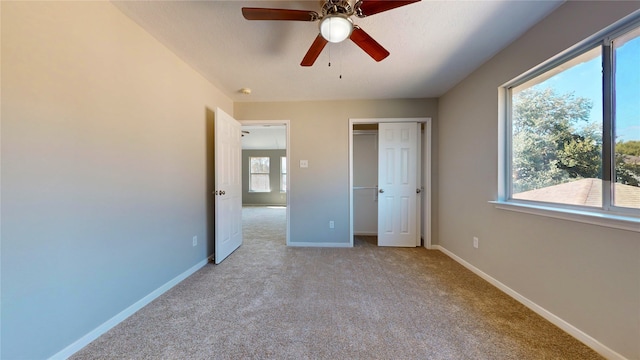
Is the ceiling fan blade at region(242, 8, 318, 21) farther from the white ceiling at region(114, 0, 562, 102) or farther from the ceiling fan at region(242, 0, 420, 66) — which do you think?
the white ceiling at region(114, 0, 562, 102)

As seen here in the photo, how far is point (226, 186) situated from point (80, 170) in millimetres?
1579

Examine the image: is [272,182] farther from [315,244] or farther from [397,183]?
[397,183]

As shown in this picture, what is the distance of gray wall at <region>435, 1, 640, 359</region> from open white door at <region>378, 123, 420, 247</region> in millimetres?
509

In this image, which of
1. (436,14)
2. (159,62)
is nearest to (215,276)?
(159,62)

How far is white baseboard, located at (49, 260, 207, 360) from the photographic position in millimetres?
1314

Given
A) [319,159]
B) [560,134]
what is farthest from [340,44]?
[560,134]

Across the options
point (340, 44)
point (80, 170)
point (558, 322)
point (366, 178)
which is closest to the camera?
point (80, 170)

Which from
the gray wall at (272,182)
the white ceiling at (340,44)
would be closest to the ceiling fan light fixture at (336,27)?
the white ceiling at (340,44)

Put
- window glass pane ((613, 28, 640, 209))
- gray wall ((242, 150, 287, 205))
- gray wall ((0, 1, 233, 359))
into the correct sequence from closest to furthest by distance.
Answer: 1. gray wall ((0, 1, 233, 359))
2. window glass pane ((613, 28, 640, 209))
3. gray wall ((242, 150, 287, 205))

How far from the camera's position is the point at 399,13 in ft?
5.37

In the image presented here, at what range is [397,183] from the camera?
11.3 feet

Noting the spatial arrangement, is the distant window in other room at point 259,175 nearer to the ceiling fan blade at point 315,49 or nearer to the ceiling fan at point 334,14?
the ceiling fan blade at point 315,49

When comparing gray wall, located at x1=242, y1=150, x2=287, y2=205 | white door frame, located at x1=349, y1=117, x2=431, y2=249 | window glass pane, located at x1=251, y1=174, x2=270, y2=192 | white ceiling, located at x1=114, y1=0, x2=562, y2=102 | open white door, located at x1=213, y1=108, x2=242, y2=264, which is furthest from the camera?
Result: window glass pane, located at x1=251, y1=174, x2=270, y2=192

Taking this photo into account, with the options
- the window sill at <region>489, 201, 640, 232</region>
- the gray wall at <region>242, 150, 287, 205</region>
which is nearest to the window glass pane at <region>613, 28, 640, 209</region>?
the window sill at <region>489, 201, 640, 232</region>
